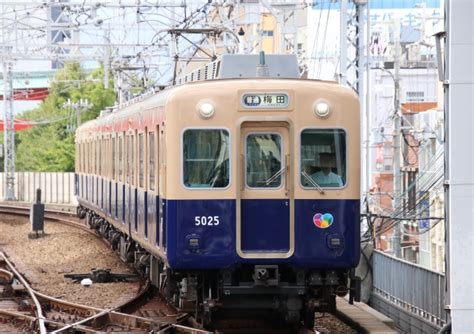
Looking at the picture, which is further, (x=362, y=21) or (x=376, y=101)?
(x=376, y=101)

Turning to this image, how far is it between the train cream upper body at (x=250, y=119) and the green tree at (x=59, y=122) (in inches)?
1685

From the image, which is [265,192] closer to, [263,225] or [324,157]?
[263,225]

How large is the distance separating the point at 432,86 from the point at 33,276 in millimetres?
29232

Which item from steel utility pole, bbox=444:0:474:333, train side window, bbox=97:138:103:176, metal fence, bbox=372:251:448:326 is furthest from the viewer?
train side window, bbox=97:138:103:176

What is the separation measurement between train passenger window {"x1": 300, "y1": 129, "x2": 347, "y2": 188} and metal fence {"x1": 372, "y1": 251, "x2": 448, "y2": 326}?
1.46 metres

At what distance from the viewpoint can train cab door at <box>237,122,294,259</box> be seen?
1080cm

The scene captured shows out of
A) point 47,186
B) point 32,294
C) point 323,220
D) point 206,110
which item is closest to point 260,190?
point 323,220

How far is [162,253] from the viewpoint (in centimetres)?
1135

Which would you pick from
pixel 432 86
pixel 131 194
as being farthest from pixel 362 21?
pixel 432 86

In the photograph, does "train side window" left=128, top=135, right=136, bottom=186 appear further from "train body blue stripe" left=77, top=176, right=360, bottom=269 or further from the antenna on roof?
"train body blue stripe" left=77, top=176, right=360, bottom=269

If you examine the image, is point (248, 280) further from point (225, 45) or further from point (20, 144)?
point (20, 144)

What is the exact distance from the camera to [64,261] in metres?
19.6

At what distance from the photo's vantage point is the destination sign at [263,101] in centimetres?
1088

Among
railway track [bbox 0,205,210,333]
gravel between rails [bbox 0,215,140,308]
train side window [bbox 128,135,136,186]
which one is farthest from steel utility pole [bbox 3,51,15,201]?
railway track [bbox 0,205,210,333]
